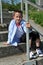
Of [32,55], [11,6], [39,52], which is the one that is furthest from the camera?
[11,6]

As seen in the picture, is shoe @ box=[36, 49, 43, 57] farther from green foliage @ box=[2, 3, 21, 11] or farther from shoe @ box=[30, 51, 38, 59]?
green foliage @ box=[2, 3, 21, 11]

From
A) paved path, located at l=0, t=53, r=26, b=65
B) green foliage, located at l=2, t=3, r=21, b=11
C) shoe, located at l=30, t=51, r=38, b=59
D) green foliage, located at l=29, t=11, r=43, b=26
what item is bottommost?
paved path, located at l=0, t=53, r=26, b=65

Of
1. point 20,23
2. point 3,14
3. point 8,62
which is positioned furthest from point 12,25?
point 3,14

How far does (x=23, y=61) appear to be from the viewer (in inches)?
195

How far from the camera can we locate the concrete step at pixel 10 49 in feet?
17.5

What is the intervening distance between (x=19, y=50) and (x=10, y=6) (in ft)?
10.8

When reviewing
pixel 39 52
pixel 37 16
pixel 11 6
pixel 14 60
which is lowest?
pixel 14 60

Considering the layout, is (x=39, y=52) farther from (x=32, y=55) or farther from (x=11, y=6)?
(x=11, y=6)

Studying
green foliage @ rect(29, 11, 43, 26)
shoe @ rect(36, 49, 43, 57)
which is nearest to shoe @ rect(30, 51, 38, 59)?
shoe @ rect(36, 49, 43, 57)

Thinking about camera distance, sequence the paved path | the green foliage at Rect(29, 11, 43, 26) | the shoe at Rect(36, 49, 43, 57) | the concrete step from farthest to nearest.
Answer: the green foliage at Rect(29, 11, 43, 26) → the concrete step → the shoe at Rect(36, 49, 43, 57) → the paved path

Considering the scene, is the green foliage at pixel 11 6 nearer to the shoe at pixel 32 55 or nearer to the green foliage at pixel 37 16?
the green foliage at pixel 37 16

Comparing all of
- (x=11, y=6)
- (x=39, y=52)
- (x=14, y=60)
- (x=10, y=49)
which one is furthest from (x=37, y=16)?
(x=14, y=60)

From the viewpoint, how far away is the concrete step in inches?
210

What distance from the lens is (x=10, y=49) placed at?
17.8 feet
